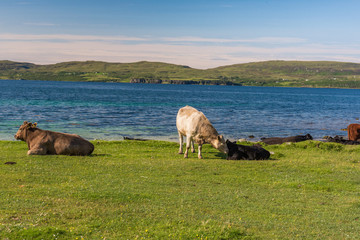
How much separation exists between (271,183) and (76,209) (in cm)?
980

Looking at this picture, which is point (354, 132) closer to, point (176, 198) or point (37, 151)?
point (176, 198)

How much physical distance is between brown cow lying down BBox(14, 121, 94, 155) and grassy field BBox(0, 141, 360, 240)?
0.89 metres

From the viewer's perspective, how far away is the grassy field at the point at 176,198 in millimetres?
10312

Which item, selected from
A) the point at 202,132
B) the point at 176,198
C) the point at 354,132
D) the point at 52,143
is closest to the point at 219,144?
the point at 202,132

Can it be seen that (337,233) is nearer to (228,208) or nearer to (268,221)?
(268,221)

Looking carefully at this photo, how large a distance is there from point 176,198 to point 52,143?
12367mm

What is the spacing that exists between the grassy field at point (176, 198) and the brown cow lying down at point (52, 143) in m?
0.89

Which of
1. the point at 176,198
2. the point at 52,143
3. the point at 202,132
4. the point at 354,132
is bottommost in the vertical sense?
the point at 354,132

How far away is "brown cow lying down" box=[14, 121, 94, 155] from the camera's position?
22.7m

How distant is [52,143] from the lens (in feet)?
75.0

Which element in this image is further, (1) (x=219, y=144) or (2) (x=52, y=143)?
(1) (x=219, y=144)

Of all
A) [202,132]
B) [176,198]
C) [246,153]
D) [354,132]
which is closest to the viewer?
[176,198]

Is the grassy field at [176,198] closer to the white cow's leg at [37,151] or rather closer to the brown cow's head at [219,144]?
the white cow's leg at [37,151]

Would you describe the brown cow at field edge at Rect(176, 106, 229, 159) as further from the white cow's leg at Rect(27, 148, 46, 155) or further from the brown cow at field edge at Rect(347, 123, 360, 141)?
the brown cow at field edge at Rect(347, 123, 360, 141)
